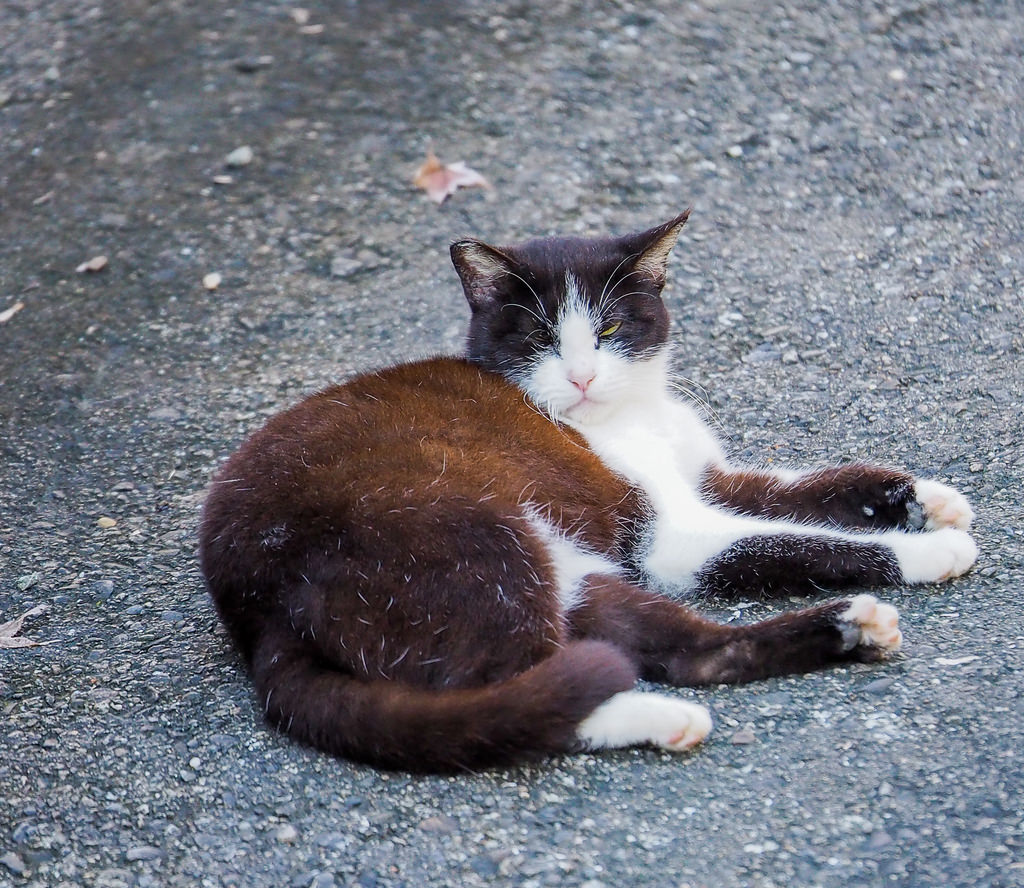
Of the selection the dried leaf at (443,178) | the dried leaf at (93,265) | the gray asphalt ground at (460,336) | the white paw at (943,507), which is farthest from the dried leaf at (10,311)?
the white paw at (943,507)

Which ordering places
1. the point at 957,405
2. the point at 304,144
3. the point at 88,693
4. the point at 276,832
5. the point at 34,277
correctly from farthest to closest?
the point at 304,144
the point at 34,277
the point at 957,405
the point at 88,693
the point at 276,832

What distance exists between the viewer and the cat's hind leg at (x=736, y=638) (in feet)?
8.70

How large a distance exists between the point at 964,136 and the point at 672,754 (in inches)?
144

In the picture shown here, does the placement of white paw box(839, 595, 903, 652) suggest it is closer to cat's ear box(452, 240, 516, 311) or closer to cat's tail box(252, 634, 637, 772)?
cat's tail box(252, 634, 637, 772)

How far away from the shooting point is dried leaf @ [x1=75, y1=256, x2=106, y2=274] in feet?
16.3

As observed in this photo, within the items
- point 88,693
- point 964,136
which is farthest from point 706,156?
point 88,693

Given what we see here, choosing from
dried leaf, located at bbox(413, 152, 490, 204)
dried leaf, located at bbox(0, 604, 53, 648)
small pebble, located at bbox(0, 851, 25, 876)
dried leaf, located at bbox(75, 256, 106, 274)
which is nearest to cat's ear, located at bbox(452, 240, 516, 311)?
dried leaf, located at bbox(0, 604, 53, 648)

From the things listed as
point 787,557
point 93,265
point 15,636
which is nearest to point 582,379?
point 787,557

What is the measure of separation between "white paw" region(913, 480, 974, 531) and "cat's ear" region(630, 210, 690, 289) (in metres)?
0.87

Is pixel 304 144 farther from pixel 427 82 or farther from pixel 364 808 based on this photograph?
pixel 364 808

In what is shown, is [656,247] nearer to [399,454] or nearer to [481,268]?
[481,268]

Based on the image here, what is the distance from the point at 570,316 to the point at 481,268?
264 millimetres

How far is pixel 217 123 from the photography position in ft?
18.5

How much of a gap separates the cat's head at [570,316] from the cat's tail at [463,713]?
2.79 ft
